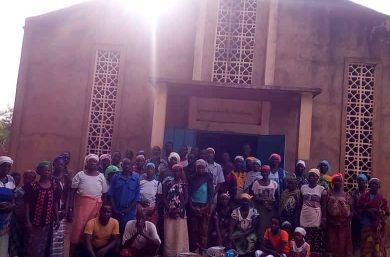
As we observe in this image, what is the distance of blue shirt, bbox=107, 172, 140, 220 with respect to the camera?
22.1ft

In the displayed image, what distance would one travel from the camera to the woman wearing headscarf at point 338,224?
6.80 m

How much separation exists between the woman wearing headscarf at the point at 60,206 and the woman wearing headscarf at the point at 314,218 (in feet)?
10.9

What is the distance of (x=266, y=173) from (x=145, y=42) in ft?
16.4

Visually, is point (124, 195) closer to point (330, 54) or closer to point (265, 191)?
point (265, 191)

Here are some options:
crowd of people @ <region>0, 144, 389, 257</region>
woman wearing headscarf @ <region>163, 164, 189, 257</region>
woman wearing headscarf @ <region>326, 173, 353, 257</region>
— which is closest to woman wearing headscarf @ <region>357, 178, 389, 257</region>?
crowd of people @ <region>0, 144, 389, 257</region>

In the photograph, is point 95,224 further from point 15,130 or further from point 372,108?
point 372,108

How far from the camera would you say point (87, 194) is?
654cm

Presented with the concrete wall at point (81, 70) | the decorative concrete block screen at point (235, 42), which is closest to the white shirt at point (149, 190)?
the concrete wall at point (81, 70)

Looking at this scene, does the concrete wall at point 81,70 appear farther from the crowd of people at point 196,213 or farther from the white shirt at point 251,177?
the white shirt at point 251,177

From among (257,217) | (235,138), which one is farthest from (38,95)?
(257,217)

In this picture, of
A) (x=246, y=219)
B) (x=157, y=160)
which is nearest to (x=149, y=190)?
(x=157, y=160)

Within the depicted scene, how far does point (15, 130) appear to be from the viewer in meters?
10.5

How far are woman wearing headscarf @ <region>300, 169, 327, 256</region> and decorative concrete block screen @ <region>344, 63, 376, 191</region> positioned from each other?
3685 mm

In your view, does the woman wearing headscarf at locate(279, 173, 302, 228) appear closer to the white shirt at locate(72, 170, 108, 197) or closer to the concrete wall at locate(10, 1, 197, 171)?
the white shirt at locate(72, 170, 108, 197)
